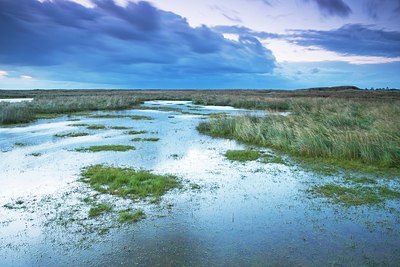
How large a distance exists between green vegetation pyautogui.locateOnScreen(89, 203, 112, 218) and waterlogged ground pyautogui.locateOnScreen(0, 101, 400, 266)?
170 millimetres

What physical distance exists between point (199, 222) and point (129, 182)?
360cm

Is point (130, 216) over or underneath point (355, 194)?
underneath

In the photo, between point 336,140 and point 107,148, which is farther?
point 107,148

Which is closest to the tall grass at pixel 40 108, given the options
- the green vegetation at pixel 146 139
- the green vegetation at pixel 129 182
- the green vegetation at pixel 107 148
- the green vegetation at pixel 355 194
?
the green vegetation at pixel 146 139

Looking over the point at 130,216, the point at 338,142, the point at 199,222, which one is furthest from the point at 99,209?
the point at 338,142

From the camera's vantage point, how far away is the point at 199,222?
24.3 feet

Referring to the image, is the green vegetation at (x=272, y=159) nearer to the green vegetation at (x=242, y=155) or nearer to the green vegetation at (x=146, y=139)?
the green vegetation at (x=242, y=155)

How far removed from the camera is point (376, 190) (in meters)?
9.62

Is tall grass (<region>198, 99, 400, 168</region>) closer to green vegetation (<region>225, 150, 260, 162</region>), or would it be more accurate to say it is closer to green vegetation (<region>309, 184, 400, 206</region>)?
green vegetation (<region>225, 150, 260, 162</region>)

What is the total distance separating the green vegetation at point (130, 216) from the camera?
24.2ft

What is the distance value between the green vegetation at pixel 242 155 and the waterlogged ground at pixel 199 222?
1.01m

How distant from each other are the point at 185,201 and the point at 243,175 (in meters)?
3.47

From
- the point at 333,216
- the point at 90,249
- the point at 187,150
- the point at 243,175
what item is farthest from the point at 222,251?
the point at 187,150

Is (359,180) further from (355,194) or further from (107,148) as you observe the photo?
(107,148)
